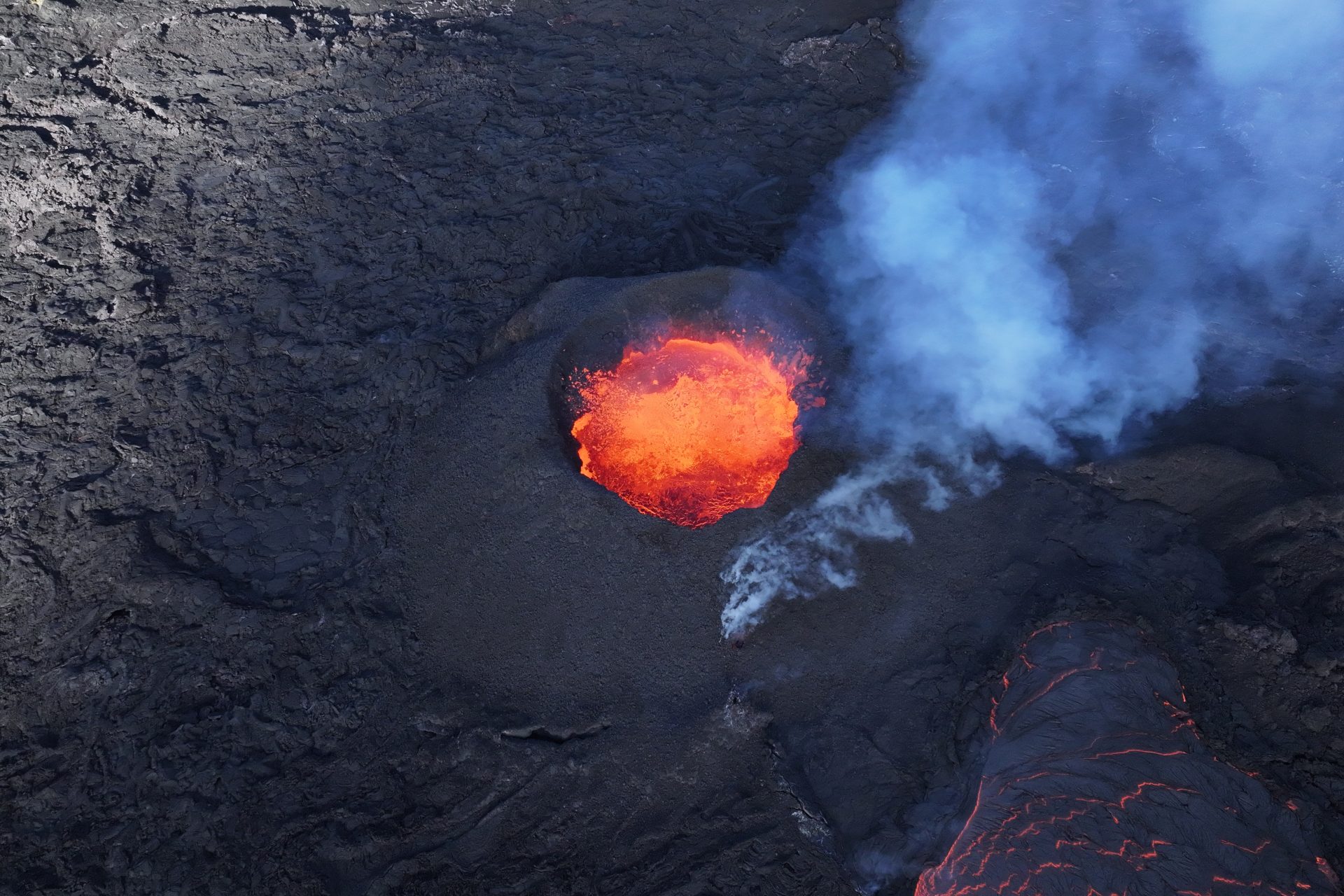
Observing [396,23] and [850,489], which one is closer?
[850,489]

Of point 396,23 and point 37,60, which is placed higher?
point 37,60

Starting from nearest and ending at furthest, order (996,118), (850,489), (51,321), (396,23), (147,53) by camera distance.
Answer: (850,489) → (51,321) → (996,118) → (147,53) → (396,23)

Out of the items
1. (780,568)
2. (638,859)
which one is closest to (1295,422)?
(780,568)

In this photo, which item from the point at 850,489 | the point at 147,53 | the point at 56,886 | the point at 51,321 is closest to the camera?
the point at 56,886

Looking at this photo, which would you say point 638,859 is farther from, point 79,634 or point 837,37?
point 837,37

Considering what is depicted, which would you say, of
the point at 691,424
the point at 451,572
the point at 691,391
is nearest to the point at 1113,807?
the point at 691,424

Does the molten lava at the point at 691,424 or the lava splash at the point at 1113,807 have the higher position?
the molten lava at the point at 691,424

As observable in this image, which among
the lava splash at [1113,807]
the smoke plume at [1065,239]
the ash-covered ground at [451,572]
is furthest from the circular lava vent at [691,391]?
the lava splash at [1113,807]

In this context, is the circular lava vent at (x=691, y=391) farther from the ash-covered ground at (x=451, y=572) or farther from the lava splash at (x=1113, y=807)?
the lava splash at (x=1113, y=807)
